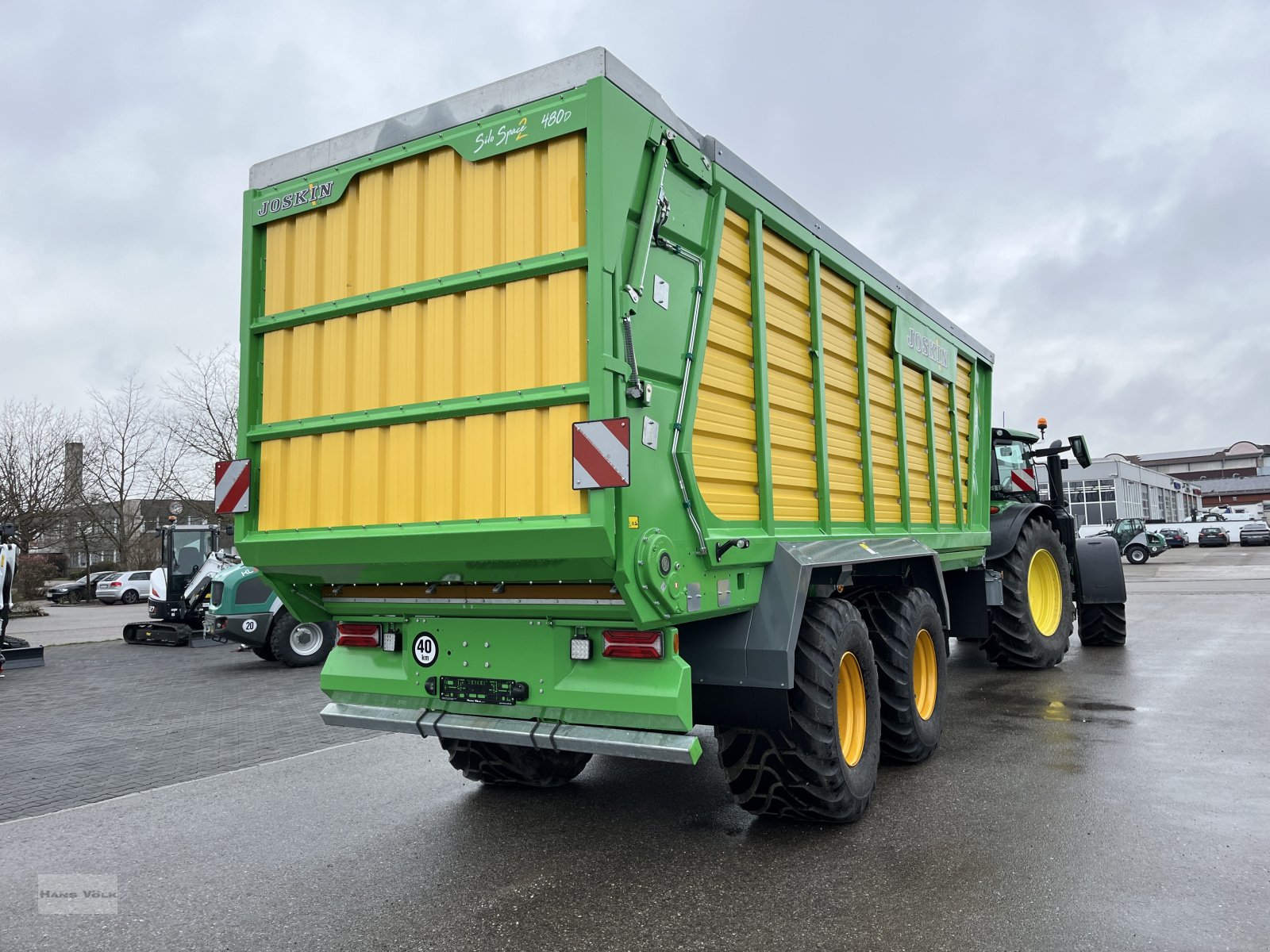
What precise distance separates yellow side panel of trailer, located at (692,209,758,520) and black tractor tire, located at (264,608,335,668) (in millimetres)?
9325

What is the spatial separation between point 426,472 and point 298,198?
1645 mm

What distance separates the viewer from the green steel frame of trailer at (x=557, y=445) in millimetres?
3457

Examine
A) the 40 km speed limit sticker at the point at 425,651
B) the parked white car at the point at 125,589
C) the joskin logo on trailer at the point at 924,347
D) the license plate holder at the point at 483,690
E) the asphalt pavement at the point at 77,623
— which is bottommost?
the asphalt pavement at the point at 77,623

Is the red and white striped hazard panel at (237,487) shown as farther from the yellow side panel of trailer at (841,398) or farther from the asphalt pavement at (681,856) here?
the yellow side panel of trailer at (841,398)

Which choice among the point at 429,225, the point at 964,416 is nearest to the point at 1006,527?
the point at 964,416

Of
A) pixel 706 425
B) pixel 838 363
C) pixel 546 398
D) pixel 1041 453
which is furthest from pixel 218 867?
pixel 1041 453

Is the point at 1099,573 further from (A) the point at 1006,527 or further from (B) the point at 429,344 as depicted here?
(B) the point at 429,344

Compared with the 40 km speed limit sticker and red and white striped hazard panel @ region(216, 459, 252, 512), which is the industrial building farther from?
red and white striped hazard panel @ region(216, 459, 252, 512)

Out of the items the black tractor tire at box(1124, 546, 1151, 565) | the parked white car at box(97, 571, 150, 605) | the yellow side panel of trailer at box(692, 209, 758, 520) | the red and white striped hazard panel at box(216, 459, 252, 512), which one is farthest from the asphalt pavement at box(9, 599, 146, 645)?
the black tractor tire at box(1124, 546, 1151, 565)

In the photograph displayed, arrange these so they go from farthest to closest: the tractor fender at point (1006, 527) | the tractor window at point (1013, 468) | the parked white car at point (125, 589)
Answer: the parked white car at point (125, 589) < the tractor window at point (1013, 468) < the tractor fender at point (1006, 527)

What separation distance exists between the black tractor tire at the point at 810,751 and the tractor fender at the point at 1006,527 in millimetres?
4118

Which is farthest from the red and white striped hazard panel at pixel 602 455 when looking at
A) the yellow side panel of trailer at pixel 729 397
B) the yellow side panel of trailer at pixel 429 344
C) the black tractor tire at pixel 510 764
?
the black tractor tire at pixel 510 764

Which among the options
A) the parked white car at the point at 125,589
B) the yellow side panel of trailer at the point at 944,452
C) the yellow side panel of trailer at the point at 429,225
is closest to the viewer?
the yellow side panel of trailer at the point at 429,225

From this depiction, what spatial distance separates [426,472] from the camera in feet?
12.6
